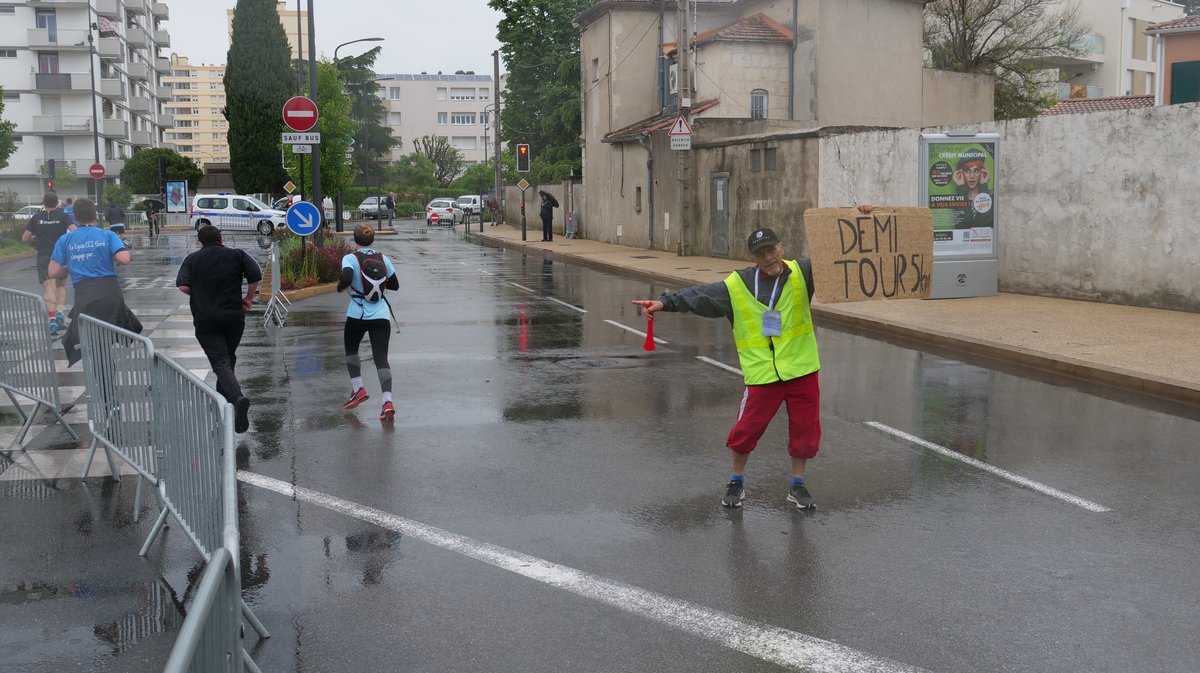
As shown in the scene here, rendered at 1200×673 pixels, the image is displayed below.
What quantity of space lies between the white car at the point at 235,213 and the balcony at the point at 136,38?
4610 centimetres

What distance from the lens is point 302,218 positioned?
64.5 feet

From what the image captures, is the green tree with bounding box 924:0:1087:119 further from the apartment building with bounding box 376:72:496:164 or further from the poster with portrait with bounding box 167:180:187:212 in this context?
the apartment building with bounding box 376:72:496:164

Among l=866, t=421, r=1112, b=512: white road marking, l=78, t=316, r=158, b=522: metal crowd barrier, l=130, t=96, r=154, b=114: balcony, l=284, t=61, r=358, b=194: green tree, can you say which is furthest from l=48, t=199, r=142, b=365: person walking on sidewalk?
l=130, t=96, r=154, b=114: balcony

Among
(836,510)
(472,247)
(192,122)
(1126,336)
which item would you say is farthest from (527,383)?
(192,122)

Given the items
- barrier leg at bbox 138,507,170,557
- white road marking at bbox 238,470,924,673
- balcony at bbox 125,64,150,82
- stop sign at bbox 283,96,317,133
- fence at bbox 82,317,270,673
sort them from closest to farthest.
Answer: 1. fence at bbox 82,317,270,673
2. white road marking at bbox 238,470,924,673
3. barrier leg at bbox 138,507,170,557
4. stop sign at bbox 283,96,317,133
5. balcony at bbox 125,64,150,82

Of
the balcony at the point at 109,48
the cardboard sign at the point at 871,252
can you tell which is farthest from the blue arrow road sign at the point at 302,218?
the balcony at the point at 109,48

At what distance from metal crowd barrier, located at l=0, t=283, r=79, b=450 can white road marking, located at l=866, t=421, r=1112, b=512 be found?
21.1ft

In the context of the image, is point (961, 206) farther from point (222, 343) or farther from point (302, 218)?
point (222, 343)

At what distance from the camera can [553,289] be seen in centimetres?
2284

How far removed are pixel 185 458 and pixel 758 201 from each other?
22.6 m

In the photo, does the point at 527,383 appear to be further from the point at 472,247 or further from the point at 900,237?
the point at 472,247

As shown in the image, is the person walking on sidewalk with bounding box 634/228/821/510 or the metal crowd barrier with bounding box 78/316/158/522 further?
the person walking on sidewalk with bounding box 634/228/821/510

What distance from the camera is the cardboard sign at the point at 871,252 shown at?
1700 cm

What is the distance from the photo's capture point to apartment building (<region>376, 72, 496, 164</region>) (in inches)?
4943
